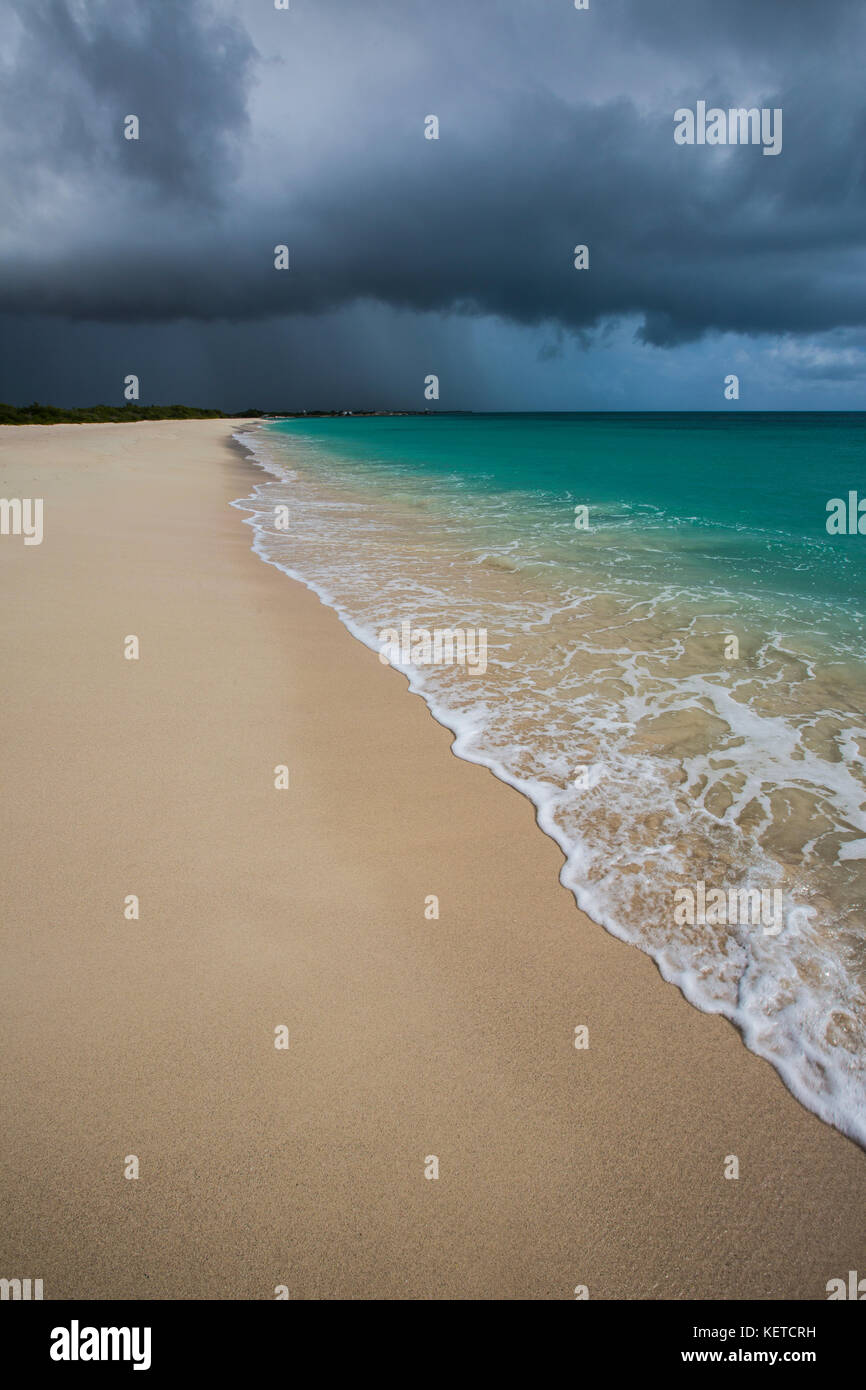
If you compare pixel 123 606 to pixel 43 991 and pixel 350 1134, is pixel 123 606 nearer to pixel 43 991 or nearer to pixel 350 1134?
pixel 43 991

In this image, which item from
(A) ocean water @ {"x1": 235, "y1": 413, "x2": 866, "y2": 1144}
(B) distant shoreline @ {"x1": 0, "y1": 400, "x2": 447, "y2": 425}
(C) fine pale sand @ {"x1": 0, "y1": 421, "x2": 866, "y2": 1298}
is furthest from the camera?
(B) distant shoreline @ {"x1": 0, "y1": 400, "x2": 447, "y2": 425}

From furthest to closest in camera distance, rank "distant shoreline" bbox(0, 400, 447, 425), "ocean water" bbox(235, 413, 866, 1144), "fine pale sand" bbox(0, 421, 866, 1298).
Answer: "distant shoreline" bbox(0, 400, 447, 425), "ocean water" bbox(235, 413, 866, 1144), "fine pale sand" bbox(0, 421, 866, 1298)

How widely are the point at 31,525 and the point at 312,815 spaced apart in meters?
10.3

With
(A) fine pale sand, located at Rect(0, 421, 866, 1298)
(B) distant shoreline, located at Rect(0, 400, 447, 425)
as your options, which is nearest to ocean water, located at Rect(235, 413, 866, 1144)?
(A) fine pale sand, located at Rect(0, 421, 866, 1298)

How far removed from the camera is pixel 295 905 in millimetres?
3363

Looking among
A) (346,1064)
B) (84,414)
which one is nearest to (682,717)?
(346,1064)

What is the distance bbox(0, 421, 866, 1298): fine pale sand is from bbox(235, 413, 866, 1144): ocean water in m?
0.32

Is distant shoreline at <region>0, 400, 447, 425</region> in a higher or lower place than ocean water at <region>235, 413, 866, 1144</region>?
higher

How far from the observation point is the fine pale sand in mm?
2072

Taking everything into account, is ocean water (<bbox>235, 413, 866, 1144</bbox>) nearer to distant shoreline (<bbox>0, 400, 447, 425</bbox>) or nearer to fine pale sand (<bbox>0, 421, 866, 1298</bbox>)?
fine pale sand (<bbox>0, 421, 866, 1298</bbox>)

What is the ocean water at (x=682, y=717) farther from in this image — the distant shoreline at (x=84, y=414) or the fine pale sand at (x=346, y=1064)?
the distant shoreline at (x=84, y=414)

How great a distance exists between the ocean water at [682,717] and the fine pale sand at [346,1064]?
12.5 inches

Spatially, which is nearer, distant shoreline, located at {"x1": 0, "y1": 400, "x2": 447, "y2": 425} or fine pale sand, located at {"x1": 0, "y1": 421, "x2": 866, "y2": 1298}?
fine pale sand, located at {"x1": 0, "y1": 421, "x2": 866, "y2": 1298}

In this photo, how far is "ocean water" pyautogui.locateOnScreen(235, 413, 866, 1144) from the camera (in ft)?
10.5
